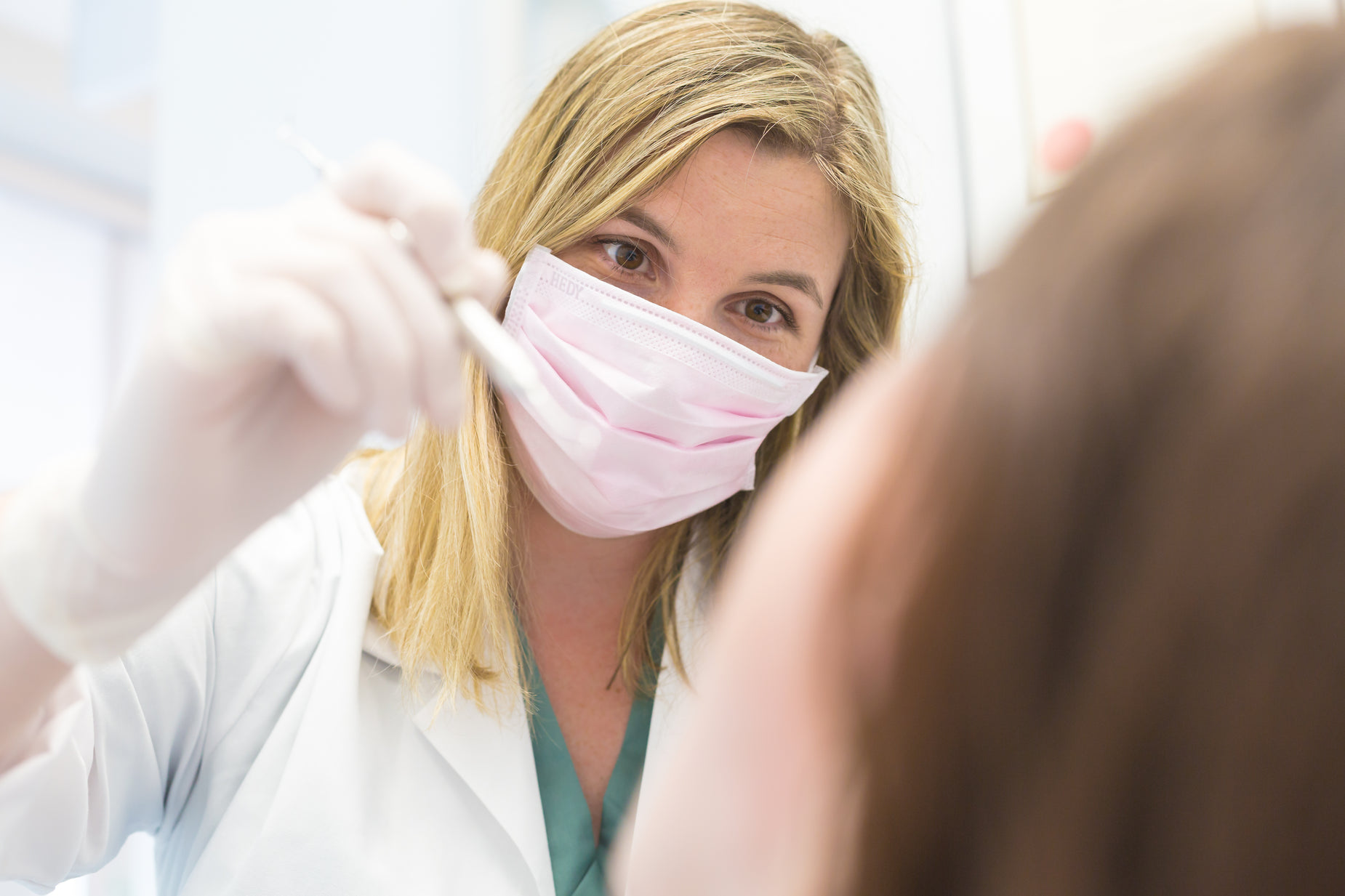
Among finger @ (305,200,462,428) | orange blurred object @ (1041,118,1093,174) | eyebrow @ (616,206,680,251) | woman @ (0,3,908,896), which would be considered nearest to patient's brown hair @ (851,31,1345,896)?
→ finger @ (305,200,462,428)

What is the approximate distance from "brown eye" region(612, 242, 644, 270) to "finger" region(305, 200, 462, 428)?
1.73ft

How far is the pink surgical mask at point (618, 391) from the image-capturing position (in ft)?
3.05

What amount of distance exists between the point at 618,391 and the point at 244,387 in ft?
1.47

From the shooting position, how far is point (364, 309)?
18.9 inches

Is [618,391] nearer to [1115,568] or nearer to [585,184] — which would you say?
[585,184]

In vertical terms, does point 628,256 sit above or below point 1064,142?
below

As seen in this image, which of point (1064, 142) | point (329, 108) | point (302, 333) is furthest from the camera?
point (329, 108)

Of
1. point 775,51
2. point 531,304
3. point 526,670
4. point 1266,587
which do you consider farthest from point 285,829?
point 775,51

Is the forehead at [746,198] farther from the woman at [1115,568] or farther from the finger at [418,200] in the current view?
the woman at [1115,568]

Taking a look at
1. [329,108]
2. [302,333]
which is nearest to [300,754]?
[302,333]

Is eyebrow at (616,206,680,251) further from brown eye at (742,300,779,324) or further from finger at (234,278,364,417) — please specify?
finger at (234,278,364,417)

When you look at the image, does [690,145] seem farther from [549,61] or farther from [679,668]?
[549,61]

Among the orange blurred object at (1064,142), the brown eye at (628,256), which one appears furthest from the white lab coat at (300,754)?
the orange blurred object at (1064,142)

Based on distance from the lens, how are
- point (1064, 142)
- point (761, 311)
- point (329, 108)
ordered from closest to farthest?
point (761, 311) → point (1064, 142) → point (329, 108)
